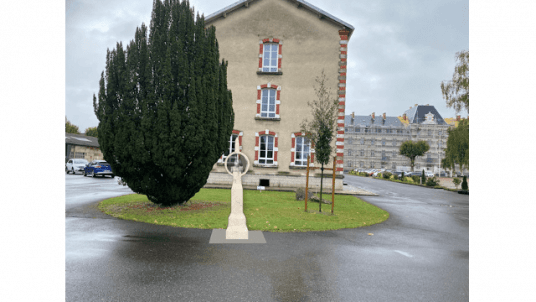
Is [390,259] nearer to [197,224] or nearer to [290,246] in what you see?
[290,246]

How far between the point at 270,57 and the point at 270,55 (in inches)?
5.2

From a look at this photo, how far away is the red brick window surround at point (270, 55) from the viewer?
2084 cm

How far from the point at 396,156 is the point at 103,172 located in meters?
86.8

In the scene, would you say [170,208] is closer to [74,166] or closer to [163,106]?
[163,106]

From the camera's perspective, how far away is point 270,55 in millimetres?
21047

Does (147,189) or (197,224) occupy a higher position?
(147,189)

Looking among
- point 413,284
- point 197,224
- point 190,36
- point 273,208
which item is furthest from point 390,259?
point 190,36

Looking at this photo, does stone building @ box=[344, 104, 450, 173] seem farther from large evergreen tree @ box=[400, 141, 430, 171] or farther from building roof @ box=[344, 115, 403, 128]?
large evergreen tree @ box=[400, 141, 430, 171]

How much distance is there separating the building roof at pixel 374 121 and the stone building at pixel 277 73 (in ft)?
262

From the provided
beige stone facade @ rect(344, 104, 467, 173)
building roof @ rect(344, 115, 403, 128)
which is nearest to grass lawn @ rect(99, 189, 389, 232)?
beige stone facade @ rect(344, 104, 467, 173)

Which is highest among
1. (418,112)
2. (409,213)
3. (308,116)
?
(418,112)

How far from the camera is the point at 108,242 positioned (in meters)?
6.35

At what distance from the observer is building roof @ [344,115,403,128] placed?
96.4m

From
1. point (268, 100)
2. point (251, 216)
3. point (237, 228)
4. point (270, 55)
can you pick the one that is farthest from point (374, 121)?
point (237, 228)
